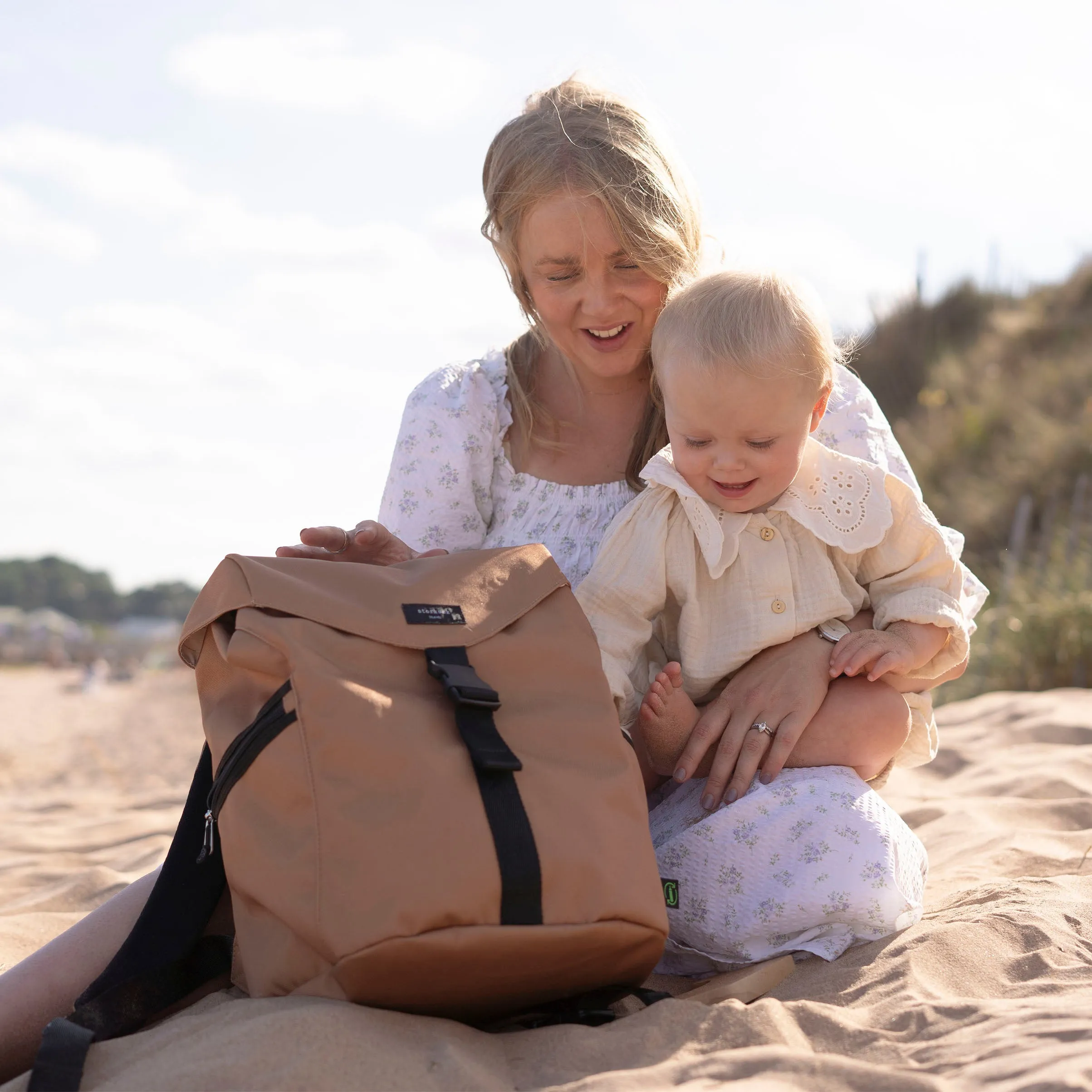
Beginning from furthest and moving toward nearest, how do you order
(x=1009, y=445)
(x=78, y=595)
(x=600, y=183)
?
1. (x=78, y=595)
2. (x=1009, y=445)
3. (x=600, y=183)

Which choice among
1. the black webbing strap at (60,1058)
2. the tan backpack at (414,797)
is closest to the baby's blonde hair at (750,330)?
the tan backpack at (414,797)

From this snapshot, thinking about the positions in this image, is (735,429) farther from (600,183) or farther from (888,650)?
(600,183)

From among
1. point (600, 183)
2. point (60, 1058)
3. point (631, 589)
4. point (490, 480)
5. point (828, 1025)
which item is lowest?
point (828, 1025)

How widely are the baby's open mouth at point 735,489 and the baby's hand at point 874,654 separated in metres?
0.42

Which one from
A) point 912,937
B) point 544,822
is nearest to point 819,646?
point 912,937

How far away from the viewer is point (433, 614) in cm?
225

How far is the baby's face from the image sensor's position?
2.62 m

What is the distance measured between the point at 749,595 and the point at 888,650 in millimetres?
341

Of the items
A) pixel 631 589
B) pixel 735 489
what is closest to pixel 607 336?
pixel 735 489

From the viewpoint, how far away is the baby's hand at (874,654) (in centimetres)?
266

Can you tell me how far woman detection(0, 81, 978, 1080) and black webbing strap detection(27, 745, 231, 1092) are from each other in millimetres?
204

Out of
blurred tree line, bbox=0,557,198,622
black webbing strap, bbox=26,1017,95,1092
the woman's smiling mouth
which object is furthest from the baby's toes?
blurred tree line, bbox=0,557,198,622

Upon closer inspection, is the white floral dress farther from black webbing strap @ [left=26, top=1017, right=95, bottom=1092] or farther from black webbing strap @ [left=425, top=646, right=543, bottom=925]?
black webbing strap @ [left=26, top=1017, right=95, bottom=1092]

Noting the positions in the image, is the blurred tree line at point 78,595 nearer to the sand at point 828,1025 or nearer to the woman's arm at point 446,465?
the woman's arm at point 446,465
